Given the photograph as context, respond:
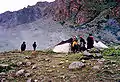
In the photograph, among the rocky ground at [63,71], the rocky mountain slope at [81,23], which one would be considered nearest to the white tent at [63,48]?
the rocky ground at [63,71]

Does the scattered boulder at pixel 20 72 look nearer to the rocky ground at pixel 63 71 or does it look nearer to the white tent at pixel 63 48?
the rocky ground at pixel 63 71

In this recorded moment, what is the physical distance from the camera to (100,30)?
343ft

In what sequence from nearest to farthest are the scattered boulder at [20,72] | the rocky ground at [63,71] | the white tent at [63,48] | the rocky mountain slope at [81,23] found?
the rocky ground at [63,71]
the scattered boulder at [20,72]
the white tent at [63,48]
the rocky mountain slope at [81,23]

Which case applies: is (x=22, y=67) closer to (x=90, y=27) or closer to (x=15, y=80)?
(x=15, y=80)

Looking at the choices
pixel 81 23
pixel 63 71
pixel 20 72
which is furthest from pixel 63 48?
pixel 81 23

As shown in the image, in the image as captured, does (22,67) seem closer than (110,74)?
No

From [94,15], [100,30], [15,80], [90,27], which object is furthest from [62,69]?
[94,15]

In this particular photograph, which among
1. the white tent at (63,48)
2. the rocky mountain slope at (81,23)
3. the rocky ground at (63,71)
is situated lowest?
the rocky ground at (63,71)

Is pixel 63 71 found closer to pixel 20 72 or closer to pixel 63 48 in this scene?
pixel 20 72

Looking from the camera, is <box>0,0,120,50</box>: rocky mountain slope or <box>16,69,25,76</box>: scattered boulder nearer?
<box>16,69,25,76</box>: scattered boulder

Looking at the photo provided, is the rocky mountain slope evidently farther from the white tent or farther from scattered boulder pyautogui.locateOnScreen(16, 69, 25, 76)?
scattered boulder pyautogui.locateOnScreen(16, 69, 25, 76)

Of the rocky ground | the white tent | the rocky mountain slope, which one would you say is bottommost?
the rocky ground

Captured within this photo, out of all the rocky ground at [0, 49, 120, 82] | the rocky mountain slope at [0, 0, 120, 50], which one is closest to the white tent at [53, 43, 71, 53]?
the rocky ground at [0, 49, 120, 82]

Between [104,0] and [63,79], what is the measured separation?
110 meters
